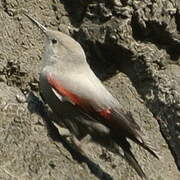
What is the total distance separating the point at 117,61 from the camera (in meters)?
6.87

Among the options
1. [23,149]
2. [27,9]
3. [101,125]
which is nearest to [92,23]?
[27,9]

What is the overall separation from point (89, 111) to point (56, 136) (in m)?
0.30

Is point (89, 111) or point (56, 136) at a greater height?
point (89, 111)

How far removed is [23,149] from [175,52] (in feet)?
5.59

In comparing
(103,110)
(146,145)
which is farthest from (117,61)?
(146,145)

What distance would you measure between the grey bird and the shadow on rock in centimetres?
7

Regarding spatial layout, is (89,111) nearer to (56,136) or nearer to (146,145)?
(56,136)

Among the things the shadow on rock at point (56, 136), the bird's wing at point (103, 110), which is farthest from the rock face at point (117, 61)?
the bird's wing at point (103, 110)

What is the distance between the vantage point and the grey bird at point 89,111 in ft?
20.3

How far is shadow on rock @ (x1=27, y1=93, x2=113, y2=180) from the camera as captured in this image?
241 inches

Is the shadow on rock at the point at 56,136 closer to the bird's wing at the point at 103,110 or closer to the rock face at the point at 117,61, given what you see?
the rock face at the point at 117,61

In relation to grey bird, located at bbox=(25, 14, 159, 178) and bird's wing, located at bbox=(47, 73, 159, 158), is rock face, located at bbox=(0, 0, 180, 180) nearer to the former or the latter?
grey bird, located at bbox=(25, 14, 159, 178)

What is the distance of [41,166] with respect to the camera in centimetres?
583

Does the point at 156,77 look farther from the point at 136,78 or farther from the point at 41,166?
the point at 41,166
